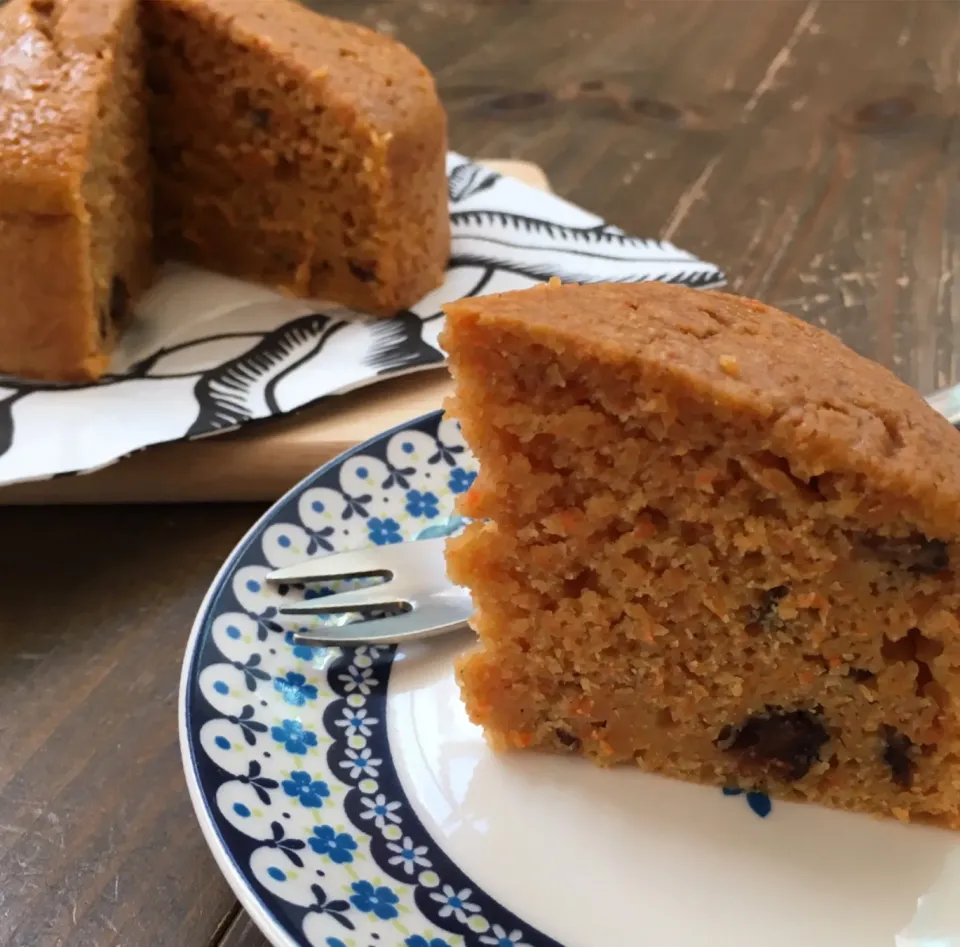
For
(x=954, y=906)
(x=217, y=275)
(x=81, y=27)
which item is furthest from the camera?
(x=217, y=275)

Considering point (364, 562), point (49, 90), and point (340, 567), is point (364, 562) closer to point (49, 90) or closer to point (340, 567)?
point (340, 567)

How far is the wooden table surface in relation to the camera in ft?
3.30

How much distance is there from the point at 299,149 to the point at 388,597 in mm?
969

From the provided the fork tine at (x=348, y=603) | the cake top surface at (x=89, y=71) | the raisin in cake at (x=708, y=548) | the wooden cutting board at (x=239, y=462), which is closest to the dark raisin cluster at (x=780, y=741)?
the raisin in cake at (x=708, y=548)

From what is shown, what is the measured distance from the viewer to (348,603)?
1182 millimetres

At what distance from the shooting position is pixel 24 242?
1.57m

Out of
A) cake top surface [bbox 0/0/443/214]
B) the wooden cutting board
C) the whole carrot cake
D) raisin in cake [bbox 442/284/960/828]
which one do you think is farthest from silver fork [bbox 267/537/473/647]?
cake top surface [bbox 0/0/443/214]

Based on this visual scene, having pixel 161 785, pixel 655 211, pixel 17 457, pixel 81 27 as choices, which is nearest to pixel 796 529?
pixel 161 785

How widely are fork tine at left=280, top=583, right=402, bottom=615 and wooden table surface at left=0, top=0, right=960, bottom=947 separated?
0.54 ft

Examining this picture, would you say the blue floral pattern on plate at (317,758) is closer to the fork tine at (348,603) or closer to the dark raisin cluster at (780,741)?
the fork tine at (348,603)

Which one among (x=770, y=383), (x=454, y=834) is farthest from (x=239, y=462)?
(x=770, y=383)

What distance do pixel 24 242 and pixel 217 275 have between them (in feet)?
1.45

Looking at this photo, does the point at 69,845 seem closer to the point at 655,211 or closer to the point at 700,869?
the point at 700,869

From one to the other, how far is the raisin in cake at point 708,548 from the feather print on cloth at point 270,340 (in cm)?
61
